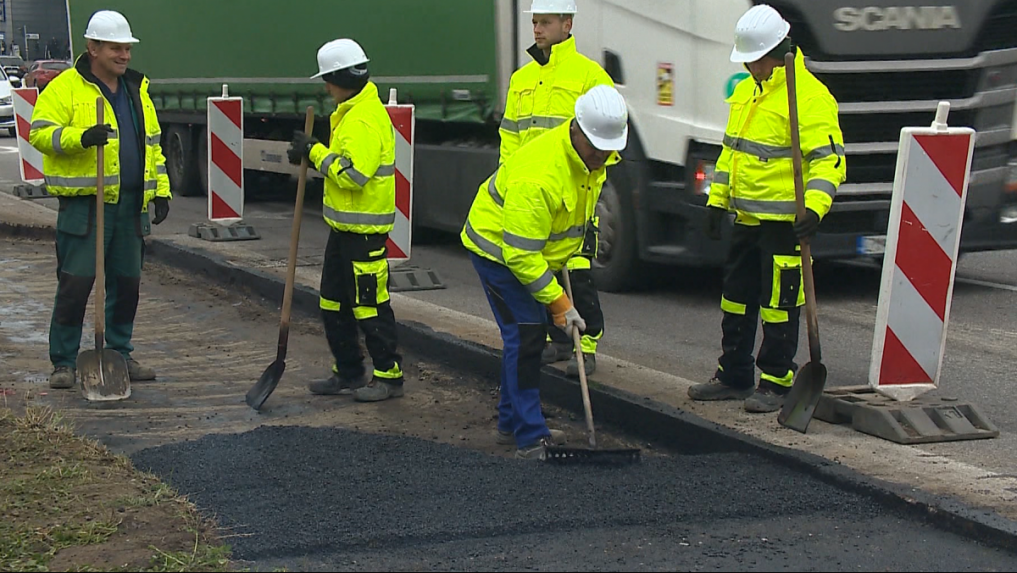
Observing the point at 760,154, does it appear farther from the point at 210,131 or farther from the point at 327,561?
the point at 210,131

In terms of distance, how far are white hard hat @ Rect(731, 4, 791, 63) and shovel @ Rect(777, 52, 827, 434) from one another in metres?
0.11

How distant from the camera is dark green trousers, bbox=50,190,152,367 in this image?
7145 millimetres

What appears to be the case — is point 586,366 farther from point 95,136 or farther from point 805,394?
point 95,136

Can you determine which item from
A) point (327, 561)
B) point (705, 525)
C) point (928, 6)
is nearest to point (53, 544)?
point (327, 561)

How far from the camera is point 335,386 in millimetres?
7133

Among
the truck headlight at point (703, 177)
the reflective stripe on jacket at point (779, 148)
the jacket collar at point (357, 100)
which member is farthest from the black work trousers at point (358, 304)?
the truck headlight at point (703, 177)

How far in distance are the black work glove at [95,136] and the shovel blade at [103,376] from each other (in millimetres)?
1076

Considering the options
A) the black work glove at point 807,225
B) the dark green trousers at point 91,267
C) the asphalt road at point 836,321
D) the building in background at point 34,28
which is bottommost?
the building in background at point 34,28

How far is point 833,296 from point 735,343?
347 centimetres

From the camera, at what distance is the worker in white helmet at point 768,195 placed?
6051mm

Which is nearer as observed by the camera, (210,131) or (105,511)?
(105,511)

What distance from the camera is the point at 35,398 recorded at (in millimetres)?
6941

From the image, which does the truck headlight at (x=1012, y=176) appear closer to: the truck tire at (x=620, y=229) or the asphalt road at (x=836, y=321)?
the asphalt road at (x=836, y=321)

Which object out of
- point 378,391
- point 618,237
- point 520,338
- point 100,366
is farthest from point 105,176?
point 618,237
